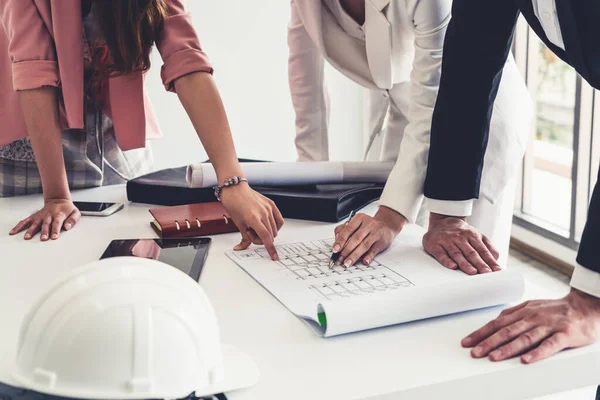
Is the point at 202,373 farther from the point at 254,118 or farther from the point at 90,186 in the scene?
the point at 254,118

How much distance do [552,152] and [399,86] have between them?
78.9 inches

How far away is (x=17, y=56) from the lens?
1.30m

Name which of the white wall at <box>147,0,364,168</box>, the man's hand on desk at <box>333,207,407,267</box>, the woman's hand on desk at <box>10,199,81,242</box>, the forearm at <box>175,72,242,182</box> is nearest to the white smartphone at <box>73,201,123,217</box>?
the woman's hand on desk at <box>10,199,81,242</box>

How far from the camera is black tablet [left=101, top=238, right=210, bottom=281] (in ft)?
3.53

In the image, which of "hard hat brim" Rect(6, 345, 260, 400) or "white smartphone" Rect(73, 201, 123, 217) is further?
"white smartphone" Rect(73, 201, 123, 217)

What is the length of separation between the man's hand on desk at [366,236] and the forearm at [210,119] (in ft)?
0.87

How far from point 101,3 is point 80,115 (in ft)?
0.70

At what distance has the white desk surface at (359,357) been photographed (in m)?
0.71

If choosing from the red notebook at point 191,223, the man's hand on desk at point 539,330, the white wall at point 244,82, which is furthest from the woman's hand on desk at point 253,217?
the white wall at point 244,82

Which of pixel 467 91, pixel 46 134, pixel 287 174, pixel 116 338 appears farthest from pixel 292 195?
pixel 116 338

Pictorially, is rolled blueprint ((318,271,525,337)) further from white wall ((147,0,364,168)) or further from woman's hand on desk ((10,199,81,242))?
white wall ((147,0,364,168))

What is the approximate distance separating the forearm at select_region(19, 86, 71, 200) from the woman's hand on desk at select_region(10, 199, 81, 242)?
0.10 ft

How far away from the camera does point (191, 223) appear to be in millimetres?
1233

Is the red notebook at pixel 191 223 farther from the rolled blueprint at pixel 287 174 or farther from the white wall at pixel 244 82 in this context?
the white wall at pixel 244 82
